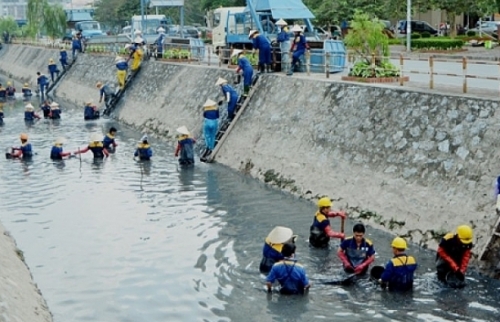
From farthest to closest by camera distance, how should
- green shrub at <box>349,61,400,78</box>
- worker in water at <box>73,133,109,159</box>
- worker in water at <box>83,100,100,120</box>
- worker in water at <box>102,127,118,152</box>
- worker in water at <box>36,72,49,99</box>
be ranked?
1. worker in water at <box>36,72,49,99</box>
2. worker in water at <box>83,100,100,120</box>
3. worker in water at <box>102,127,118,152</box>
4. worker in water at <box>73,133,109,159</box>
5. green shrub at <box>349,61,400,78</box>

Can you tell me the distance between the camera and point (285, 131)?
21.7 meters

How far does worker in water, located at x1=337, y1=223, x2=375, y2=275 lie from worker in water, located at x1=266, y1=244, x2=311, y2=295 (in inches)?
42.9

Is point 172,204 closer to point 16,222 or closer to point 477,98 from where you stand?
point 16,222

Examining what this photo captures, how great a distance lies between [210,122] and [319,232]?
986 centimetres

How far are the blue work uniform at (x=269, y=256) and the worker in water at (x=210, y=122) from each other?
10864 millimetres

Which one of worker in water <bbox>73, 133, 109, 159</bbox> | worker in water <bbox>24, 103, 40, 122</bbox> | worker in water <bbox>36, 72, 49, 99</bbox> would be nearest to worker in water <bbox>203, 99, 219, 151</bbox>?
worker in water <bbox>73, 133, 109, 159</bbox>

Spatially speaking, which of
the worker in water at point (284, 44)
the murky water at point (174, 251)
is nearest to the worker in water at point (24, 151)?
the murky water at point (174, 251)

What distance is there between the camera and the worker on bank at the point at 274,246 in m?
12.9

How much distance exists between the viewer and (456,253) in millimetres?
12648

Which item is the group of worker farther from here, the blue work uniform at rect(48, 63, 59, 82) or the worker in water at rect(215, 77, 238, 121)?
the blue work uniform at rect(48, 63, 59, 82)

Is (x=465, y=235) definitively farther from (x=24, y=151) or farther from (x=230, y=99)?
(x=24, y=151)

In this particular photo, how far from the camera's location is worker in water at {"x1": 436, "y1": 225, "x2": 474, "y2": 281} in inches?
492

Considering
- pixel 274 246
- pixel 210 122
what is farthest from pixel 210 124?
pixel 274 246

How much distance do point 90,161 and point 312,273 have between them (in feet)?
43.3
